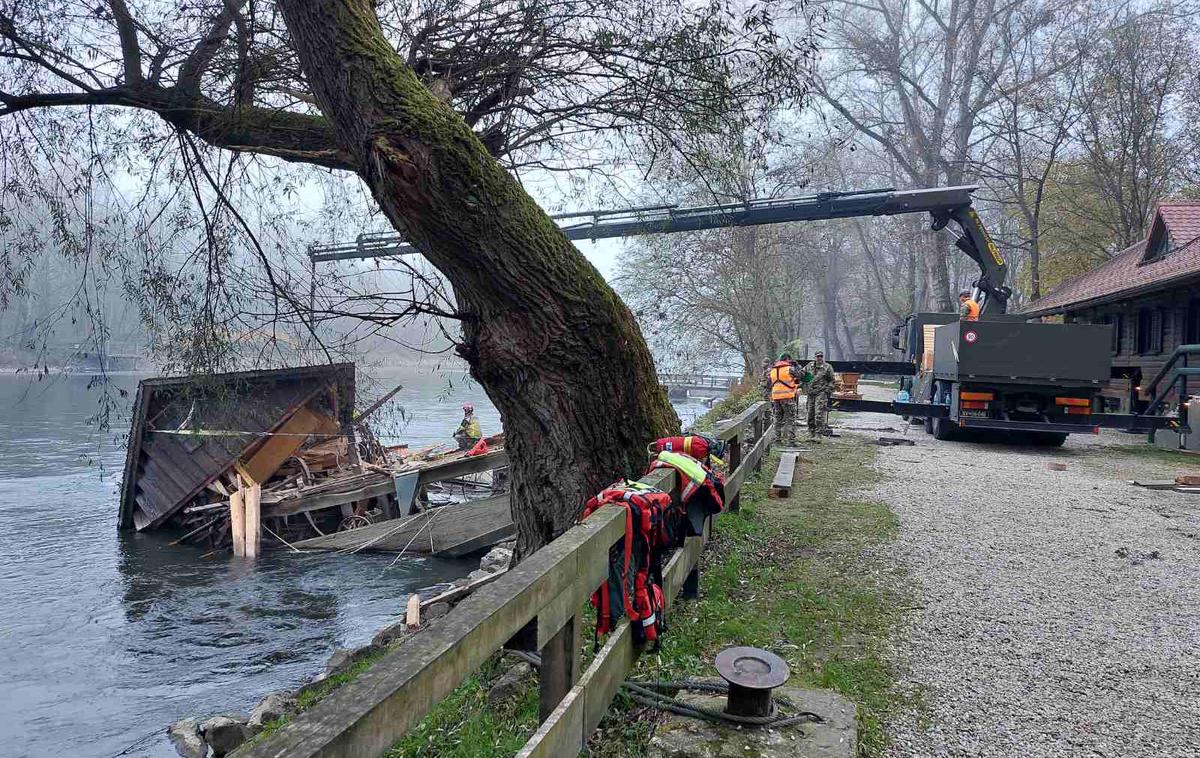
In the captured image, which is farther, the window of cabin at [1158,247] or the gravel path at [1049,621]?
the window of cabin at [1158,247]

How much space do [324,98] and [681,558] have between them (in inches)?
124

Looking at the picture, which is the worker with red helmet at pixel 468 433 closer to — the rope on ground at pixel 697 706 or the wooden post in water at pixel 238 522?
the wooden post in water at pixel 238 522

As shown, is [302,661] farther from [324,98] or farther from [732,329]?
[732,329]

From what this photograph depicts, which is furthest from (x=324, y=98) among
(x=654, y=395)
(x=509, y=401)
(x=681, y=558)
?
(x=681, y=558)

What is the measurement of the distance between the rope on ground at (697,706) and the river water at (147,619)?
3.18 metres

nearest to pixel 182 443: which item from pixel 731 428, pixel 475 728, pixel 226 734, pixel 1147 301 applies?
pixel 226 734

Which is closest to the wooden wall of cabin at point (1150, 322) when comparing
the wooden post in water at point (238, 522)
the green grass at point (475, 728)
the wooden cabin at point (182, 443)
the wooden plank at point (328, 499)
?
the wooden plank at point (328, 499)

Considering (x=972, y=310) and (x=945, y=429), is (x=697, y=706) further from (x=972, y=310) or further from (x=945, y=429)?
(x=972, y=310)

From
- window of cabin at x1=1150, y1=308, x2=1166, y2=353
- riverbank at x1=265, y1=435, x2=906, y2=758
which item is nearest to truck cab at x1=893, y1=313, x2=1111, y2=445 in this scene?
riverbank at x1=265, y1=435, x2=906, y2=758

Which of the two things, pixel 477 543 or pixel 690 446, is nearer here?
pixel 690 446

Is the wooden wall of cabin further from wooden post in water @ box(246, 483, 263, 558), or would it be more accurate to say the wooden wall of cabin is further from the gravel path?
wooden post in water @ box(246, 483, 263, 558)

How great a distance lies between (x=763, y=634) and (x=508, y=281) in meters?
2.50

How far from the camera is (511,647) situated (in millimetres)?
2256

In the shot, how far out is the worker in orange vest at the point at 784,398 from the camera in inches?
537
